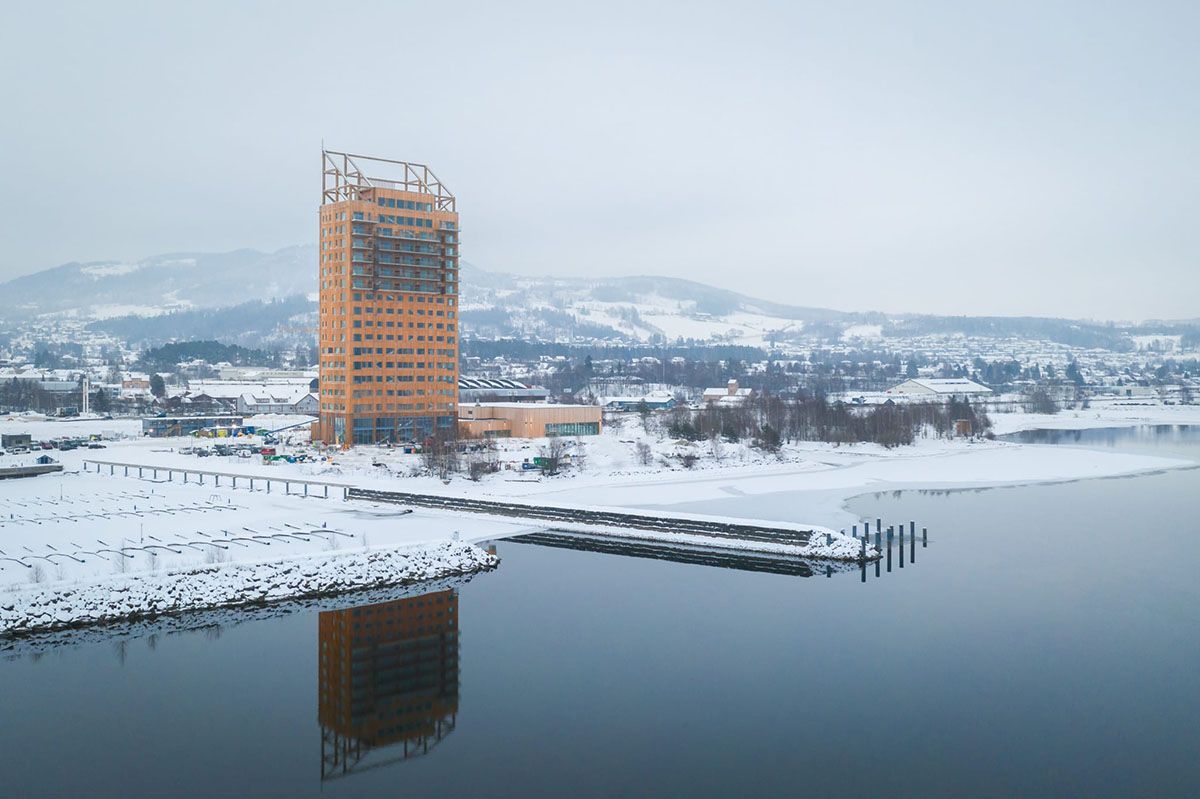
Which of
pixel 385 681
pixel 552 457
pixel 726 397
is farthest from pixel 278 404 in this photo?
pixel 385 681

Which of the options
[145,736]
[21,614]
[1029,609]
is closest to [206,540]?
[21,614]

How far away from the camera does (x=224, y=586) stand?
62.5ft

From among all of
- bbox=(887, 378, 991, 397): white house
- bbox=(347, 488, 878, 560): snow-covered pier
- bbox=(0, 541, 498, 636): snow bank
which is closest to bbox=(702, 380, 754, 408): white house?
bbox=(887, 378, 991, 397): white house

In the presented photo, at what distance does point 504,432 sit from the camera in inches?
2018

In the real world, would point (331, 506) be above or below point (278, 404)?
below

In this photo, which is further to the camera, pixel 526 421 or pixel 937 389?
pixel 937 389

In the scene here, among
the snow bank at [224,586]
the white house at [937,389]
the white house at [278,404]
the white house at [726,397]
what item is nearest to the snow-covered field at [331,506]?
the snow bank at [224,586]

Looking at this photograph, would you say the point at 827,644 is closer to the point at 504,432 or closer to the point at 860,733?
the point at 860,733

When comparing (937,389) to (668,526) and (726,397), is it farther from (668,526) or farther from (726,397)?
(668,526)

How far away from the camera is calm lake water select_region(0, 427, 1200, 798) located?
11.4 metres

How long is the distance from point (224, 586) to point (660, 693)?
9.44 meters

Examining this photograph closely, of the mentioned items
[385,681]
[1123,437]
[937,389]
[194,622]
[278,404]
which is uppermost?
[937,389]

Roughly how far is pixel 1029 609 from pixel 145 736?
14516mm

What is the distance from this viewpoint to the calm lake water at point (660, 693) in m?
11.4
